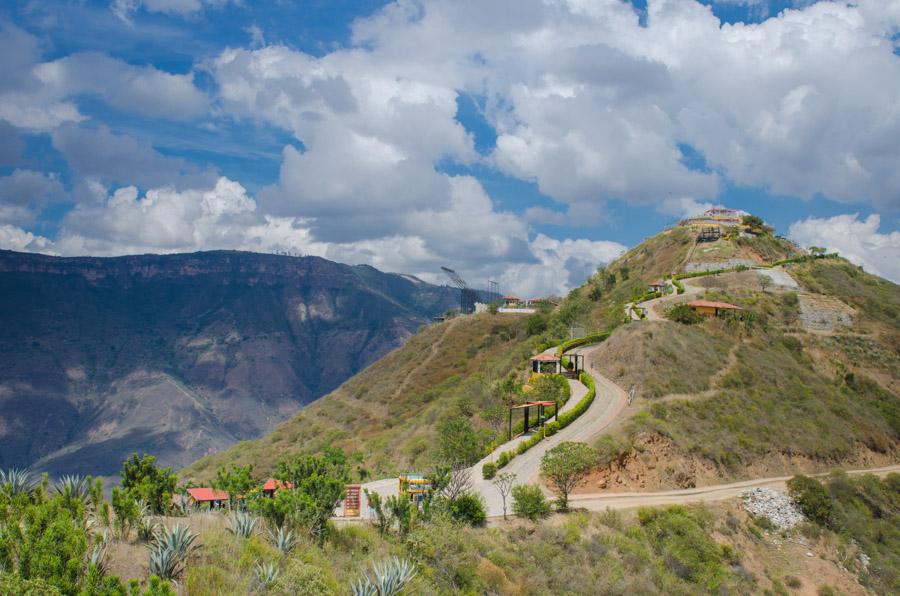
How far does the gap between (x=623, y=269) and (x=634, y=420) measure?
250 ft

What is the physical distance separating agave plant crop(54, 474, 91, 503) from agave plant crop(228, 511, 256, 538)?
3949 mm

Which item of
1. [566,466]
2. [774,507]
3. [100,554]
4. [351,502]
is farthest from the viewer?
[774,507]

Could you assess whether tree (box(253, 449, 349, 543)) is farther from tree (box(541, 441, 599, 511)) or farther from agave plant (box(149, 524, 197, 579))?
tree (box(541, 441, 599, 511))

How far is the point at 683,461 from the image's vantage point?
37.0 meters

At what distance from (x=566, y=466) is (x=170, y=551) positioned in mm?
19531

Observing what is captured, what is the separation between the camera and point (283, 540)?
55.0 ft

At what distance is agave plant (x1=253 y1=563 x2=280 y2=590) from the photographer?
13.9 metres

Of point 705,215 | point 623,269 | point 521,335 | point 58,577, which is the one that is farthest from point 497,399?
point 705,215

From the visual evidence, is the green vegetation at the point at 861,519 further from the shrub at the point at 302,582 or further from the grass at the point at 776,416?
the shrub at the point at 302,582

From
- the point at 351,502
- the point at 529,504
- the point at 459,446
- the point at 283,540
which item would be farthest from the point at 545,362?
the point at 283,540

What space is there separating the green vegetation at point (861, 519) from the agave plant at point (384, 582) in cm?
2908

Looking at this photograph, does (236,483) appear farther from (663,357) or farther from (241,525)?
(663,357)

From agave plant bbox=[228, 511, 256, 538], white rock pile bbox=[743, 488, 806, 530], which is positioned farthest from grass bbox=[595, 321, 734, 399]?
agave plant bbox=[228, 511, 256, 538]

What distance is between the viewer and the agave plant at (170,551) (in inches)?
531
